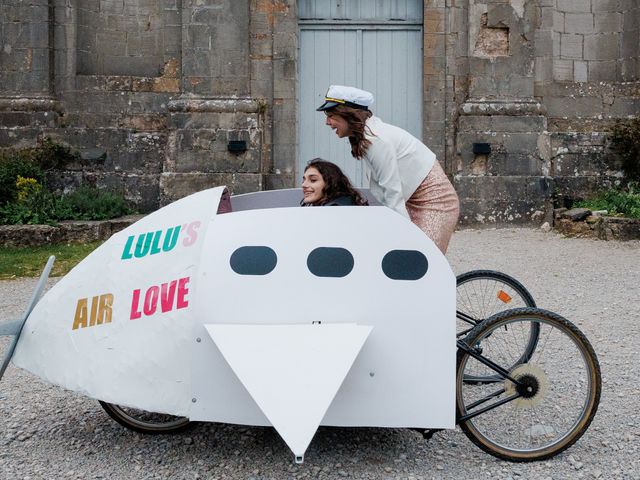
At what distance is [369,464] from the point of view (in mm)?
2842

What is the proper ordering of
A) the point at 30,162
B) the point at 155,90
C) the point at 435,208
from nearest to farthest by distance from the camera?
the point at 435,208
the point at 30,162
the point at 155,90

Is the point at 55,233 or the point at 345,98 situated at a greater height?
the point at 345,98

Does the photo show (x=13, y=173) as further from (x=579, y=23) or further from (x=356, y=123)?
(x=579, y=23)

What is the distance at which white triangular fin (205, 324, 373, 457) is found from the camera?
8.40 ft

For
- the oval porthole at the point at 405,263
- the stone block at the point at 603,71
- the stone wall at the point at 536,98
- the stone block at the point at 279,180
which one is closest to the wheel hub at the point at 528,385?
the oval porthole at the point at 405,263

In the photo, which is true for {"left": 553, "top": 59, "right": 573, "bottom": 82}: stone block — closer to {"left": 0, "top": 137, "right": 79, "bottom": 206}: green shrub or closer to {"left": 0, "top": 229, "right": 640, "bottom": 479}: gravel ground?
{"left": 0, "top": 137, "right": 79, "bottom": 206}: green shrub

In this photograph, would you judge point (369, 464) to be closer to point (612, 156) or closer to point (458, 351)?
point (458, 351)

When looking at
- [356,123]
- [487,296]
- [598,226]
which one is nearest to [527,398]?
[487,296]

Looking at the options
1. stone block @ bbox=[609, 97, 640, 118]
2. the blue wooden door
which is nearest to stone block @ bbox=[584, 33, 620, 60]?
stone block @ bbox=[609, 97, 640, 118]

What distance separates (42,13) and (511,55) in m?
6.50

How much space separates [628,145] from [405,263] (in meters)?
8.60

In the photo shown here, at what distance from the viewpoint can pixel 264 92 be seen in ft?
34.1

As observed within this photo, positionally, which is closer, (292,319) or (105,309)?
(292,319)

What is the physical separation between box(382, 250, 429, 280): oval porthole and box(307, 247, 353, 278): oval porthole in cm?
14
